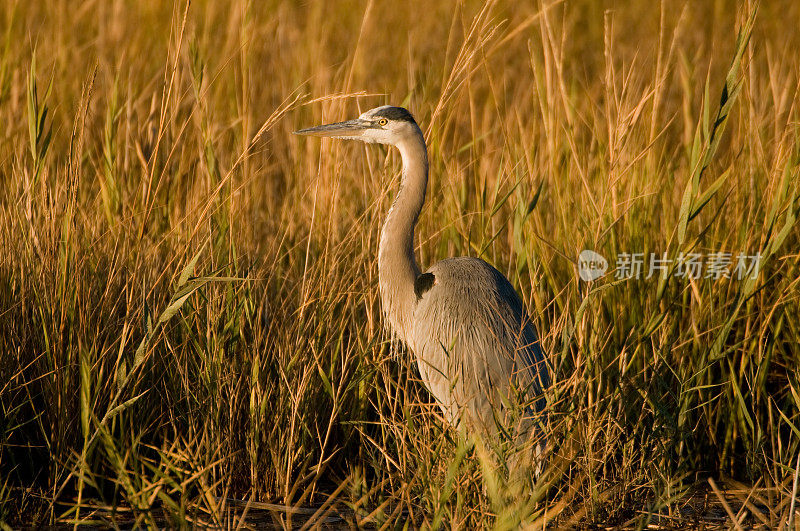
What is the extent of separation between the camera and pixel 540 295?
3.29 metres

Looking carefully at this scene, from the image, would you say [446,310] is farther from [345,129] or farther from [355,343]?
[345,129]

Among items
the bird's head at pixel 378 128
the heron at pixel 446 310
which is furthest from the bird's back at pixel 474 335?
the bird's head at pixel 378 128

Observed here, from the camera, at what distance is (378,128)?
3293 mm

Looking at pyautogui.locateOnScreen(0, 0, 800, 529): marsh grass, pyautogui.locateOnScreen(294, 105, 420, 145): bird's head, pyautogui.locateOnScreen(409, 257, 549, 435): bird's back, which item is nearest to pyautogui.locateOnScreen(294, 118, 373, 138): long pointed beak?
pyautogui.locateOnScreen(294, 105, 420, 145): bird's head

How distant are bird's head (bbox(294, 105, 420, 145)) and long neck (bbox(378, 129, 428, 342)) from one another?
0.11ft

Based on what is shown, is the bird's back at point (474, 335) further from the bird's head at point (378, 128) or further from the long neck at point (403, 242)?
the bird's head at point (378, 128)

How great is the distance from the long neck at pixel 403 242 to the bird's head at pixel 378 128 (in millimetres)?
33

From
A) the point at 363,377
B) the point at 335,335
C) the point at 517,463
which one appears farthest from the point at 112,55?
the point at 517,463

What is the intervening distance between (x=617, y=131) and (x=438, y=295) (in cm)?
84

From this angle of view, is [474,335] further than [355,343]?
No

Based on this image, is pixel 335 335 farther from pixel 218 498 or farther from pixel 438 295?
pixel 218 498

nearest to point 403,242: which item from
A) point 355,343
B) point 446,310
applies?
point 446,310

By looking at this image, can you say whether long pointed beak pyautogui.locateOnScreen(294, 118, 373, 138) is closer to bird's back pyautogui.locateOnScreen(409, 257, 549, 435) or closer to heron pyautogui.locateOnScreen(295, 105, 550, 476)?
heron pyautogui.locateOnScreen(295, 105, 550, 476)

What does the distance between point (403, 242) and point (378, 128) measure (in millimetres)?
433
